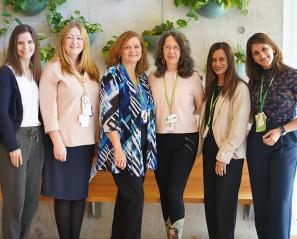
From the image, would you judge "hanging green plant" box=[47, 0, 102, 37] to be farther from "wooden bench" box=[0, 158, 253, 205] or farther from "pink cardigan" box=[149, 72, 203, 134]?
"wooden bench" box=[0, 158, 253, 205]

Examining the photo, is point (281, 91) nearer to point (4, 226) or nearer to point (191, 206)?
point (191, 206)

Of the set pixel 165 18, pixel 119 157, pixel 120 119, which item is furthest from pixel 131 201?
pixel 165 18

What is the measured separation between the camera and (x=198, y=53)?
10.4ft

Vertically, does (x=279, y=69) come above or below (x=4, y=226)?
above

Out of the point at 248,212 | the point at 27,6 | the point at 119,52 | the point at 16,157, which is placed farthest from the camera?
the point at 248,212

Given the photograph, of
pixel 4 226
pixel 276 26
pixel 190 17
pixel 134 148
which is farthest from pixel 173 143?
pixel 276 26

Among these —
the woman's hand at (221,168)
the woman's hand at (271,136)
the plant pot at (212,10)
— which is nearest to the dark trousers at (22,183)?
the woman's hand at (221,168)

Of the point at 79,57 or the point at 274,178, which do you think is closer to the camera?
the point at 274,178

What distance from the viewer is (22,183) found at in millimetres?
2088

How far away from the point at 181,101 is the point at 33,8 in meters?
1.66

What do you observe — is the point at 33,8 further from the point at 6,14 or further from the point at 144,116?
the point at 144,116

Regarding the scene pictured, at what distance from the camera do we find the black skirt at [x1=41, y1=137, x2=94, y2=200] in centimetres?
216

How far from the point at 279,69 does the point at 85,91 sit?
4.08ft

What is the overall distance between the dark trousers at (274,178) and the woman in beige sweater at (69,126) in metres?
1.06
